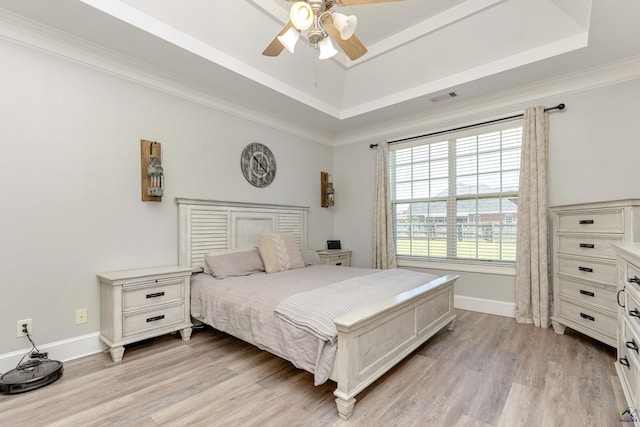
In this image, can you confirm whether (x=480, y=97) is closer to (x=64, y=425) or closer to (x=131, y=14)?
(x=131, y=14)

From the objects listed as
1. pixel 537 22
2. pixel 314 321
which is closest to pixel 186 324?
pixel 314 321

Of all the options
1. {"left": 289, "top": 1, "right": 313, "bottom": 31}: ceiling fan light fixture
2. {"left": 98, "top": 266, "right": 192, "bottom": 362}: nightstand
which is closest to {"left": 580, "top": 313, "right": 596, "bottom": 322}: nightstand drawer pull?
{"left": 289, "top": 1, "right": 313, "bottom": 31}: ceiling fan light fixture

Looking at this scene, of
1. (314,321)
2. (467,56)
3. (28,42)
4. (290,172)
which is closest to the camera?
(314,321)

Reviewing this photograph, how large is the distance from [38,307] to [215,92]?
264 cm

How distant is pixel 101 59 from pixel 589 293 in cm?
480

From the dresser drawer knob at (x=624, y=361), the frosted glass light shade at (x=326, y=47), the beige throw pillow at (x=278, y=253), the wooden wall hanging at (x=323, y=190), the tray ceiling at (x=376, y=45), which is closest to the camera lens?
the dresser drawer knob at (x=624, y=361)

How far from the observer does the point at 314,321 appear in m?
1.95

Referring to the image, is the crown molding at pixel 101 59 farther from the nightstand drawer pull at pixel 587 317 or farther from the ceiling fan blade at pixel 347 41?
the nightstand drawer pull at pixel 587 317

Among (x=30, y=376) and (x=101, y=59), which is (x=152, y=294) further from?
(x=101, y=59)

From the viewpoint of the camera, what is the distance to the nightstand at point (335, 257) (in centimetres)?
458

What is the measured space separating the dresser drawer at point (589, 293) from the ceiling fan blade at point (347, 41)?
9.18 ft

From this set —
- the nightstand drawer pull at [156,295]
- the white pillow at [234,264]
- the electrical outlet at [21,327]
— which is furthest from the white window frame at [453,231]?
the electrical outlet at [21,327]

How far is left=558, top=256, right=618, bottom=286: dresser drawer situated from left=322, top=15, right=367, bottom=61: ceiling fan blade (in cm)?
265

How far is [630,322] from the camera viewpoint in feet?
5.53
